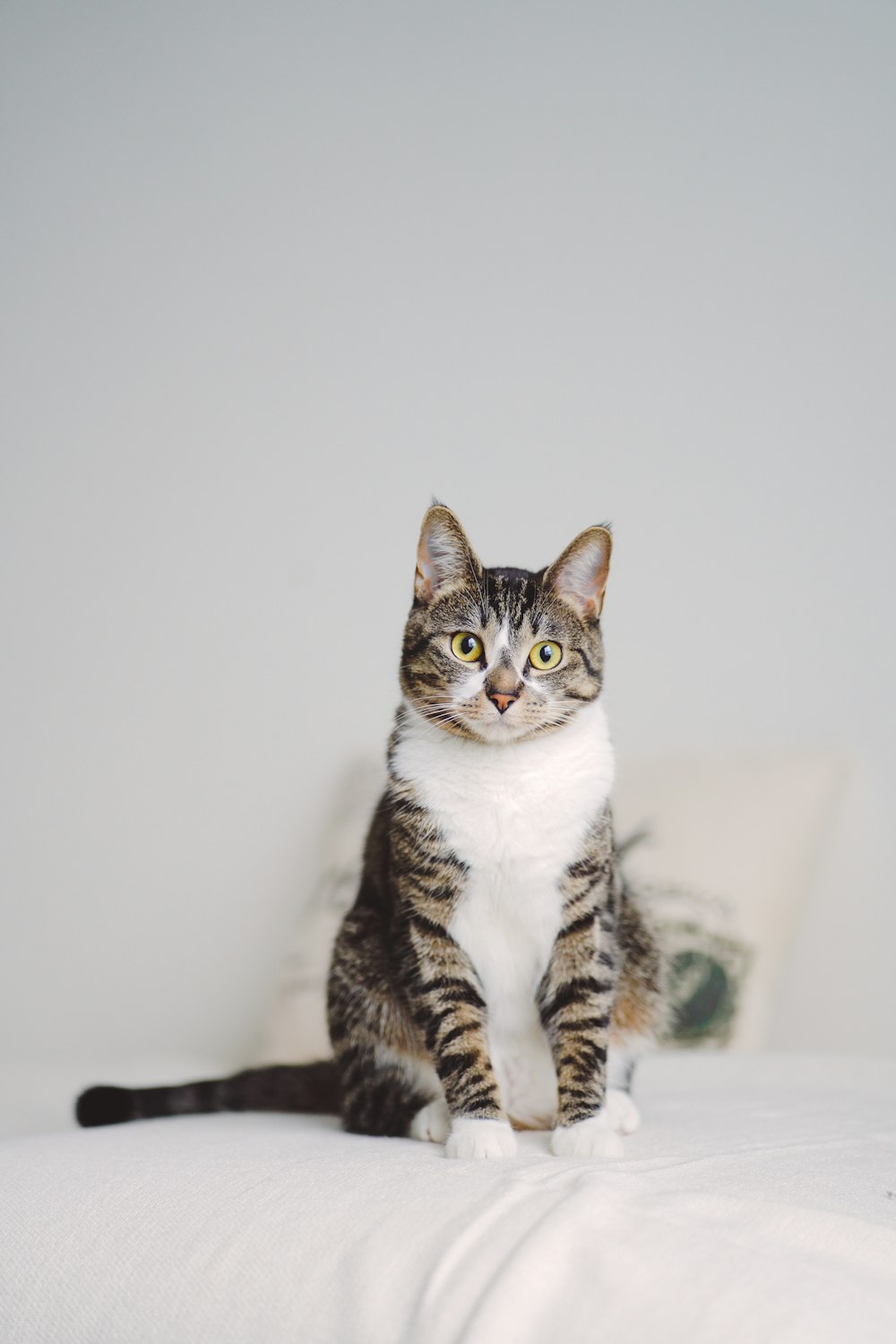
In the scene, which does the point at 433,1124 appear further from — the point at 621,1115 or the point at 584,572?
the point at 584,572

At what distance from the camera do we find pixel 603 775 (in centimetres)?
139

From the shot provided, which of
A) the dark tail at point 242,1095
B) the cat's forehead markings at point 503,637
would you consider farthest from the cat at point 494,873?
the dark tail at point 242,1095

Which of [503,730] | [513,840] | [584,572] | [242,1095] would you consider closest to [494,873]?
[513,840]

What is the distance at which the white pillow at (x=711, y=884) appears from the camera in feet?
6.84

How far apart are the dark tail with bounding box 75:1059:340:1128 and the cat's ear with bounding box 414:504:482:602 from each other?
2.28 feet

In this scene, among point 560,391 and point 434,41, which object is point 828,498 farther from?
point 434,41

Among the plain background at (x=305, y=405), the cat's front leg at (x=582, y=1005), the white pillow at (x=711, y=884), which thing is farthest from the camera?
the plain background at (x=305, y=405)

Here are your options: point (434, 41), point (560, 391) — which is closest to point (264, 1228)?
point (560, 391)

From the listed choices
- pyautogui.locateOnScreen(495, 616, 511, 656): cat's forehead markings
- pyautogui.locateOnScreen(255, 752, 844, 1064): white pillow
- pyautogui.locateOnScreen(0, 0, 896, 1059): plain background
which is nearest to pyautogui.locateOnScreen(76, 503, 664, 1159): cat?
pyautogui.locateOnScreen(495, 616, 511, 656): cat's forehead markings

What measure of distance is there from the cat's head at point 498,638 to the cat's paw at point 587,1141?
42 cm

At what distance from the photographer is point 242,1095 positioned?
5.29ft

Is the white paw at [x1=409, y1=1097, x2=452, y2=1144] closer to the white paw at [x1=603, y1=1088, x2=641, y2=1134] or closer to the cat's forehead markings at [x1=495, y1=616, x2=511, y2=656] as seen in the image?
the white paw at [x1=603, y1=1088, x2=641, y2=1134]

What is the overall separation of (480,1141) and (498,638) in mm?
527

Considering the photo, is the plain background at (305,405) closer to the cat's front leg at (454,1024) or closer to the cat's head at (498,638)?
the cat's head at (498,638)
